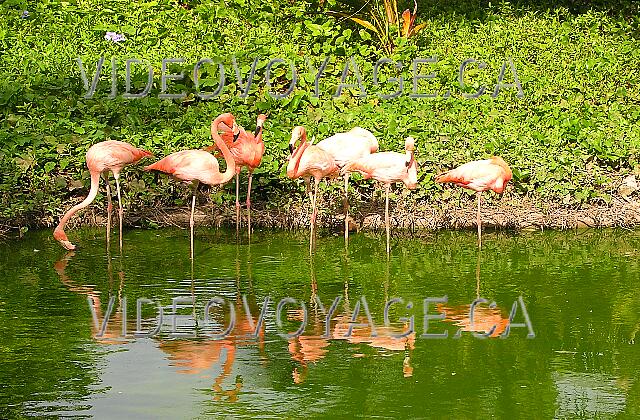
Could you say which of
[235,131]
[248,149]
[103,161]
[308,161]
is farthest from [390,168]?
[103,161]

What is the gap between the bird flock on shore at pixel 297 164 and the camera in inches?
328

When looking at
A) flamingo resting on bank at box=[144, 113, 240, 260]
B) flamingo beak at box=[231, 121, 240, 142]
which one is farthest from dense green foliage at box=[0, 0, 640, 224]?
flamingo resting on bank at box=[144, 113, 240, 260]

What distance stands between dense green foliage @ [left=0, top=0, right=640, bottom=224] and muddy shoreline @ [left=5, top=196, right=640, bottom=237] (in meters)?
0.14

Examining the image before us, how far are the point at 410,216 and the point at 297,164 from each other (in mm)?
1333

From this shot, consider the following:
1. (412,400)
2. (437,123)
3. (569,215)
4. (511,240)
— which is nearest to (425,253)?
(511,240)

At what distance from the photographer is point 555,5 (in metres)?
14.2

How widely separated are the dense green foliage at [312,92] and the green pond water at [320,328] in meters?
0.71

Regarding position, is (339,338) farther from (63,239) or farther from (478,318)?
(63,239)

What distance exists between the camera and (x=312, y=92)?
11.6 metres

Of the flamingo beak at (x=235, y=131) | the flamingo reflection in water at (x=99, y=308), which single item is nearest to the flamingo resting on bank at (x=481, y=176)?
the flamingo beak at (x=235, y=131)

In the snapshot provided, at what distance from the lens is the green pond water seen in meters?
5.12

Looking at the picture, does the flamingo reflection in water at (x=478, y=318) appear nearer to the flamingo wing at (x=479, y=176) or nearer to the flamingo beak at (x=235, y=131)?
the flamingo wing at (x=479, y=176)

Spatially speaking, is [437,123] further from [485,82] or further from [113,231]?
[113,231]

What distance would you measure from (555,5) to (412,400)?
1014cm
